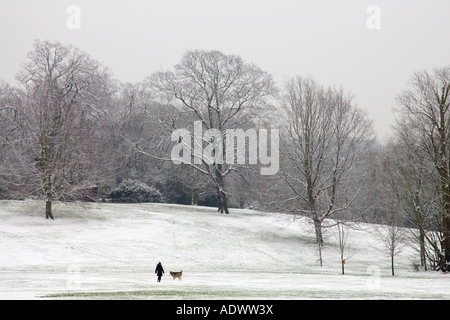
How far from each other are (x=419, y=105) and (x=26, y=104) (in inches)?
1197

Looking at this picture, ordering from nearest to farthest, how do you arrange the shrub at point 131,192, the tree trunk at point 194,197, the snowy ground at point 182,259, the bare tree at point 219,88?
1. the snowy ground at point 182,259
2. the bare tree at point 219,88
3. the shrub at point 131,192
4. the tree trunk at point 194,197

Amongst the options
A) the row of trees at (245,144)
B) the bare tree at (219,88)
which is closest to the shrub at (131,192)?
the row of trees at (245,144)

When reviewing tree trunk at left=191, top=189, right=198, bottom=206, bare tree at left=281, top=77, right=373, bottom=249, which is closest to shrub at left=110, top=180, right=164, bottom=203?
tree trunk at left=191, top=189, right=198, bottom=206

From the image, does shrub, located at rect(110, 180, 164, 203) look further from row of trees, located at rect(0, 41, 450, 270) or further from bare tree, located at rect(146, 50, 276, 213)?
bare tree, located at rect(146, 50, 276, 213)

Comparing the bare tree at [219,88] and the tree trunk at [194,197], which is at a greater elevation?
the bare tree at [219,88]

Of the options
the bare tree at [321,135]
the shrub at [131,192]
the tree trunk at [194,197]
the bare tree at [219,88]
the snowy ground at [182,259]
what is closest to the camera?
the snowy ground at [182,259]

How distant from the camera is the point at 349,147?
130ft

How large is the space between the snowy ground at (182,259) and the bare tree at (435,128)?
4052 millimetres

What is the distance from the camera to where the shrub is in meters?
56.3

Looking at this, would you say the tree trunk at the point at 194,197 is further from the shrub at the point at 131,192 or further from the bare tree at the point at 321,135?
the bare tree at the point at 321,135

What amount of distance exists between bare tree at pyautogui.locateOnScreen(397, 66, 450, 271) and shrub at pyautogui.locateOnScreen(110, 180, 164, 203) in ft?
104

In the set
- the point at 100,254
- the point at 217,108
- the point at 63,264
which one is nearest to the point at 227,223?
the point at 217,108

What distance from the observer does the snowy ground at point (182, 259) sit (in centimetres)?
1861

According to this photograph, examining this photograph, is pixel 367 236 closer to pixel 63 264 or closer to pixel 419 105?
pixel 419 105
